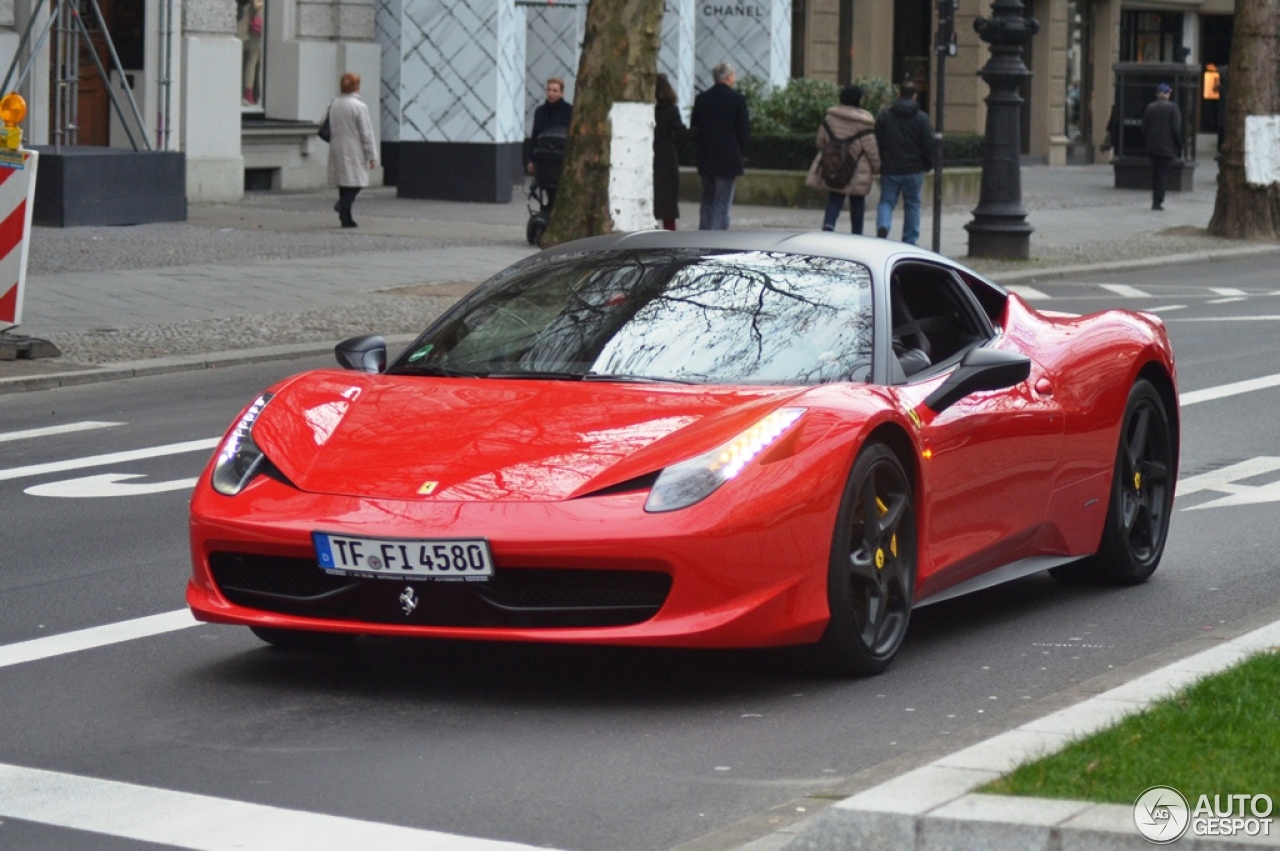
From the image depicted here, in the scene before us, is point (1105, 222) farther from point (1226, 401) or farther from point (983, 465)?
point (983, 465)

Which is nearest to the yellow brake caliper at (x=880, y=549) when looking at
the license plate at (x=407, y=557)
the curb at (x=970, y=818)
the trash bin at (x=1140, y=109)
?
the license plate at (x=407, y=557)

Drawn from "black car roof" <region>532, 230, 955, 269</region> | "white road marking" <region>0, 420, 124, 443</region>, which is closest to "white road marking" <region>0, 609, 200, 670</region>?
"black car roof" <region>532, 230, 955, 269</region>

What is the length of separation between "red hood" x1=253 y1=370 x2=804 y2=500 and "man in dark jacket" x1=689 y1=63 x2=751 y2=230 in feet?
59.6

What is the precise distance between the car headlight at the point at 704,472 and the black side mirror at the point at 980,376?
935mm

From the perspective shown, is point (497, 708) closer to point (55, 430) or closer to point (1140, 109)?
point (55, 430)

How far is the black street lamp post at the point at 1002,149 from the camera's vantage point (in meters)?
25.7

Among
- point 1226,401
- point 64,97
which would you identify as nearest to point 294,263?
point 64,97

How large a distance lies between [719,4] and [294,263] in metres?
19.0

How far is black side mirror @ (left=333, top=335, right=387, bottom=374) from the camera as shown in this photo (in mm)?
7246

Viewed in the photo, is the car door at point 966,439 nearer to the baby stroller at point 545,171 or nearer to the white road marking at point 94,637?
the white road marking at point 94,637

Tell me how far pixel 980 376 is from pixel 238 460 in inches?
86.6

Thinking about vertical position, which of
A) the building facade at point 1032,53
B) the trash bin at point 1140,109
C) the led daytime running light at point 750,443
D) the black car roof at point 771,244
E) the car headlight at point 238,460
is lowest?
the car headlight at point 238,460

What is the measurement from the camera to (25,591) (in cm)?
792

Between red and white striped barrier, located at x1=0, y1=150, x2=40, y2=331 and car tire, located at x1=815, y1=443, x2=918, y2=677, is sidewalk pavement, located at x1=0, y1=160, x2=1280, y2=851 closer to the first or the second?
red and white striped barrier, located at x1=0, y1=150, x2=40, y2=331
